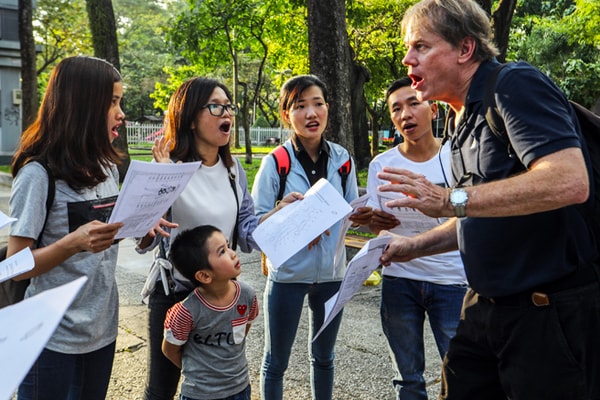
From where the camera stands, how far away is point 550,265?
77.8 inches

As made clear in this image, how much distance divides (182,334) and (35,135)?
1092 millimetres

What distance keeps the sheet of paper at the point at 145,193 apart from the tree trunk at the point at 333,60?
4.72 meters

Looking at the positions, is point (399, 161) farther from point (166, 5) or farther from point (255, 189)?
point (166, 5)

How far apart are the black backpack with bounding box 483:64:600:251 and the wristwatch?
232mm

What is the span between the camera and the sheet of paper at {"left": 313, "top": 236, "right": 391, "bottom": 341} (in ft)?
8.04

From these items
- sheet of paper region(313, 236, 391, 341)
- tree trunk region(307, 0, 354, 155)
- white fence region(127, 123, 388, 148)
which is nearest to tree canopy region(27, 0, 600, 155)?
tree trunk region(307, 0, 354, 155)

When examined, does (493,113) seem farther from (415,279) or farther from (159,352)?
(159,352)

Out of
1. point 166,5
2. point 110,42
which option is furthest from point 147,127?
point 166,5

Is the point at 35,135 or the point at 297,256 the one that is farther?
the point at 297,256

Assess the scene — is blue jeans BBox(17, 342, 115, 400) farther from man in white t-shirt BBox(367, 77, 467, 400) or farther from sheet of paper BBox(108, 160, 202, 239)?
man in white t-shirt BBox(367, 77, 467, 400)

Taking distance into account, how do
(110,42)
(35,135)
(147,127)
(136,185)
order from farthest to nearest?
(147,127)
(110,42)
(35,135)
(136,185)

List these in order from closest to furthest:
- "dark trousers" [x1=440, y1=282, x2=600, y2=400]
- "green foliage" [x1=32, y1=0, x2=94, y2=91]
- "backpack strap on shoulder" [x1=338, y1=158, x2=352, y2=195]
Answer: "dark trousers" [x1=440, y1=282, x2=600, y2=400], "backpack strap on shoulder" [x1=338, y1=158, x2=352, y2=195], "green foliage" [x1=32, y1=0, x2=94, y2=91]

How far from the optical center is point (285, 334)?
325cm

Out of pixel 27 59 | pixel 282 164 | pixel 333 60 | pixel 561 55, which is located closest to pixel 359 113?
pixel 27 59
